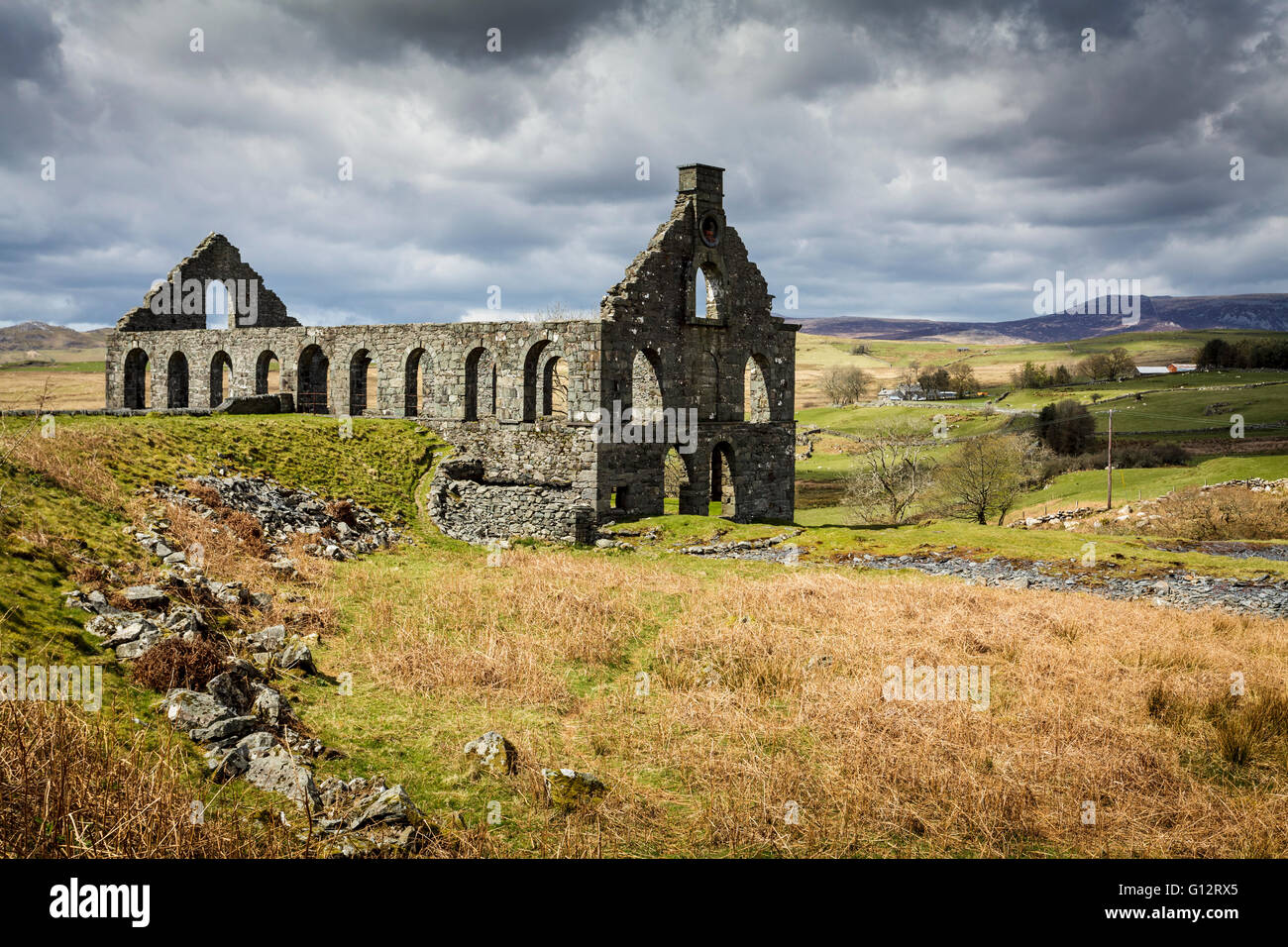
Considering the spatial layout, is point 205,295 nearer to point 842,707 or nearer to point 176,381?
point 176,381

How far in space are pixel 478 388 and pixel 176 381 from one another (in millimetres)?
19362

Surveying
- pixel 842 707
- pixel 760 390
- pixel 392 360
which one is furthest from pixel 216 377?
pixel 842 707

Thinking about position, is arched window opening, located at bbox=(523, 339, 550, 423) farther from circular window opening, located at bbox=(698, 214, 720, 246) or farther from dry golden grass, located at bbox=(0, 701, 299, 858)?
dry golden grass, located at bbox=(0, 701, 299, 858)

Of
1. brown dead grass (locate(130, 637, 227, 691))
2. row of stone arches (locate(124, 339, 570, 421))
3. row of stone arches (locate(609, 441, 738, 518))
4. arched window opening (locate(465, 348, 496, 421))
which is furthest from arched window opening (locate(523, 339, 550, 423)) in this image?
brown dead grass (locate(130, 637, 227, 691))

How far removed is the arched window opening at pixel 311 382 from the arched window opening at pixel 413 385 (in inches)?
204

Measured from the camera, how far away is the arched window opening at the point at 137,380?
145ft

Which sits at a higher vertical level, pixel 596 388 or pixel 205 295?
pixel 205 295

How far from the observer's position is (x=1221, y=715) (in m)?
11.6

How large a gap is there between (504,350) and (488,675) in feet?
65.9

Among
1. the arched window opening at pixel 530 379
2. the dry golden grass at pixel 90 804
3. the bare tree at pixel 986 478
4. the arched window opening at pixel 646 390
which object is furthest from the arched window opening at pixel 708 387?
the dry golden grass at pixel 90 804

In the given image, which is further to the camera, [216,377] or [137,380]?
[137,380]

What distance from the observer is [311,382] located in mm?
38438

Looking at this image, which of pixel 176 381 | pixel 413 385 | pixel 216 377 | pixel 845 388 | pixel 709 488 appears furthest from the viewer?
pixel 845 388
